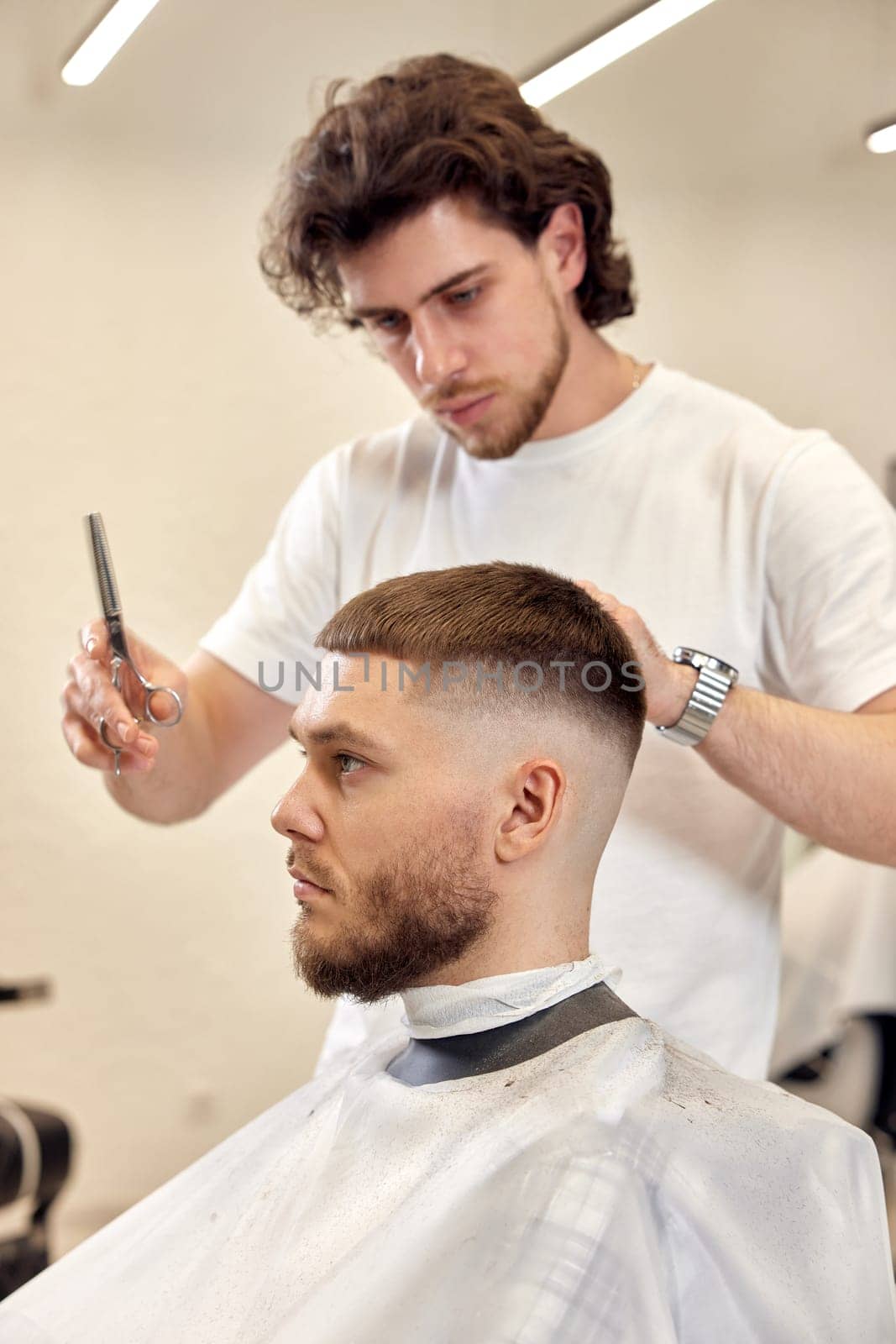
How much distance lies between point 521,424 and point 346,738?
2.11 feet

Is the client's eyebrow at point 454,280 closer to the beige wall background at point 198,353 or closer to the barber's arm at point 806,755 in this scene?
the barber's arm at point 806,755

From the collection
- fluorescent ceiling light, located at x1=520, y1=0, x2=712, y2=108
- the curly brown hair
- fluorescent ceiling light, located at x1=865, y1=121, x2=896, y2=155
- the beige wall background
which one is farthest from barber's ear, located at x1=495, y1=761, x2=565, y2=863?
fluorescent ceiling light, located at x1=865, y1=121, x2=896, y2=155

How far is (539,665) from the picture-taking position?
4.22ft

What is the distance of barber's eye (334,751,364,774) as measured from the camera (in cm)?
128

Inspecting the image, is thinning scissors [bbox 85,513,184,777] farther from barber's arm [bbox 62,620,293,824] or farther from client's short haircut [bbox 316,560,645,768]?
client's short haircut [bbox 316,560,645,768]

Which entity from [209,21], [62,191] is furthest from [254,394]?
[209,21]

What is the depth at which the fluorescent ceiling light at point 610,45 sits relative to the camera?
2.07 metres

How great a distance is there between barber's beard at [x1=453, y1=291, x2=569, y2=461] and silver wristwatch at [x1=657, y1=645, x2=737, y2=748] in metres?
0.45

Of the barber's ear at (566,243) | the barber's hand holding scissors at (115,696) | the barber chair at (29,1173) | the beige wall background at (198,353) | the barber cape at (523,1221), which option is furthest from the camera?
the beige wall background at (198,353)

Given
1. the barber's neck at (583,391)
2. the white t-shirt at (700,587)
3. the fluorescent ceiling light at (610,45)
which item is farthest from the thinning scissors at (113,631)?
the fluorescent ceiling light at (610,45)

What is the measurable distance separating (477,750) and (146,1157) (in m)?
2.56

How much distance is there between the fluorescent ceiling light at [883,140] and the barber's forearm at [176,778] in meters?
2.72

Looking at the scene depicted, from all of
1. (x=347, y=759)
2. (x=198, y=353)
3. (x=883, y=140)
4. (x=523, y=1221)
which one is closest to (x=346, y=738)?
(x=347, y=759)

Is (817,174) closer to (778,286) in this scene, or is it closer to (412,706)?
(778,286)
